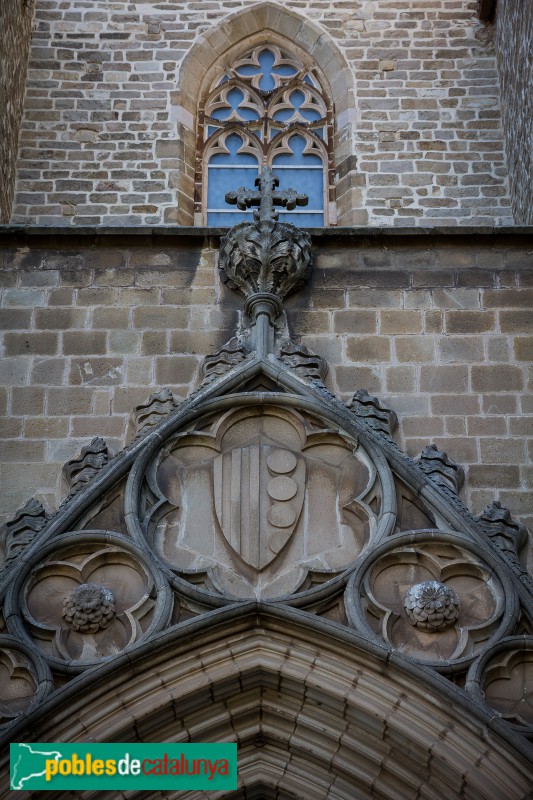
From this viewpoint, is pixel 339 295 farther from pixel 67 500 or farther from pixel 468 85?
pixel 468 85

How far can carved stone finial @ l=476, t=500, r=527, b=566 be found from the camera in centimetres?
834

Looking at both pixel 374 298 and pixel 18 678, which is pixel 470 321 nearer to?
pixel 374 298

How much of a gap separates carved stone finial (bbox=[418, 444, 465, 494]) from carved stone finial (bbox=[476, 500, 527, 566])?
24cm

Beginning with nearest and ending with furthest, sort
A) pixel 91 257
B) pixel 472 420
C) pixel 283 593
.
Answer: pixel 283 593 < pixel 472 420 < pixel 91 257

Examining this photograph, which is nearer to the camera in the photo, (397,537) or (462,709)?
(462,709)

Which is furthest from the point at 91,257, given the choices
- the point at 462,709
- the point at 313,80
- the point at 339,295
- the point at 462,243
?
the point at 313,80

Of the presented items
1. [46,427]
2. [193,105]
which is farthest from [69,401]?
[193,105]

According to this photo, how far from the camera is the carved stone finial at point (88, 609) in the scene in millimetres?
8039

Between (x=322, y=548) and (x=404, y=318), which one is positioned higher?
(x=404, y=318)

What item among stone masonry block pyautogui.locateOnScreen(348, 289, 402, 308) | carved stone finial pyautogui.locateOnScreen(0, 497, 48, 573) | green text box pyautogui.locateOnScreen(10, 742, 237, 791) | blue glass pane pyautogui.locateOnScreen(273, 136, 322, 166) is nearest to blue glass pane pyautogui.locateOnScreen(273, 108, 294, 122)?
blue glass pane pyautogui.locateOnScreen(273, 136, 322, 166)

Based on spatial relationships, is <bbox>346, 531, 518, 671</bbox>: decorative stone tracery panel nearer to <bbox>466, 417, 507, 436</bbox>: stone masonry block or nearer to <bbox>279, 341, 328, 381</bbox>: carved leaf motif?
<bbox>466, 417, 507, 436</bbox>: stone masonry block

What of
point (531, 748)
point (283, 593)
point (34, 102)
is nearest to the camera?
point (531, 748)

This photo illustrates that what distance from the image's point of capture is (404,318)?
31.1 feet

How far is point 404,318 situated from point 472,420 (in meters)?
0.84
